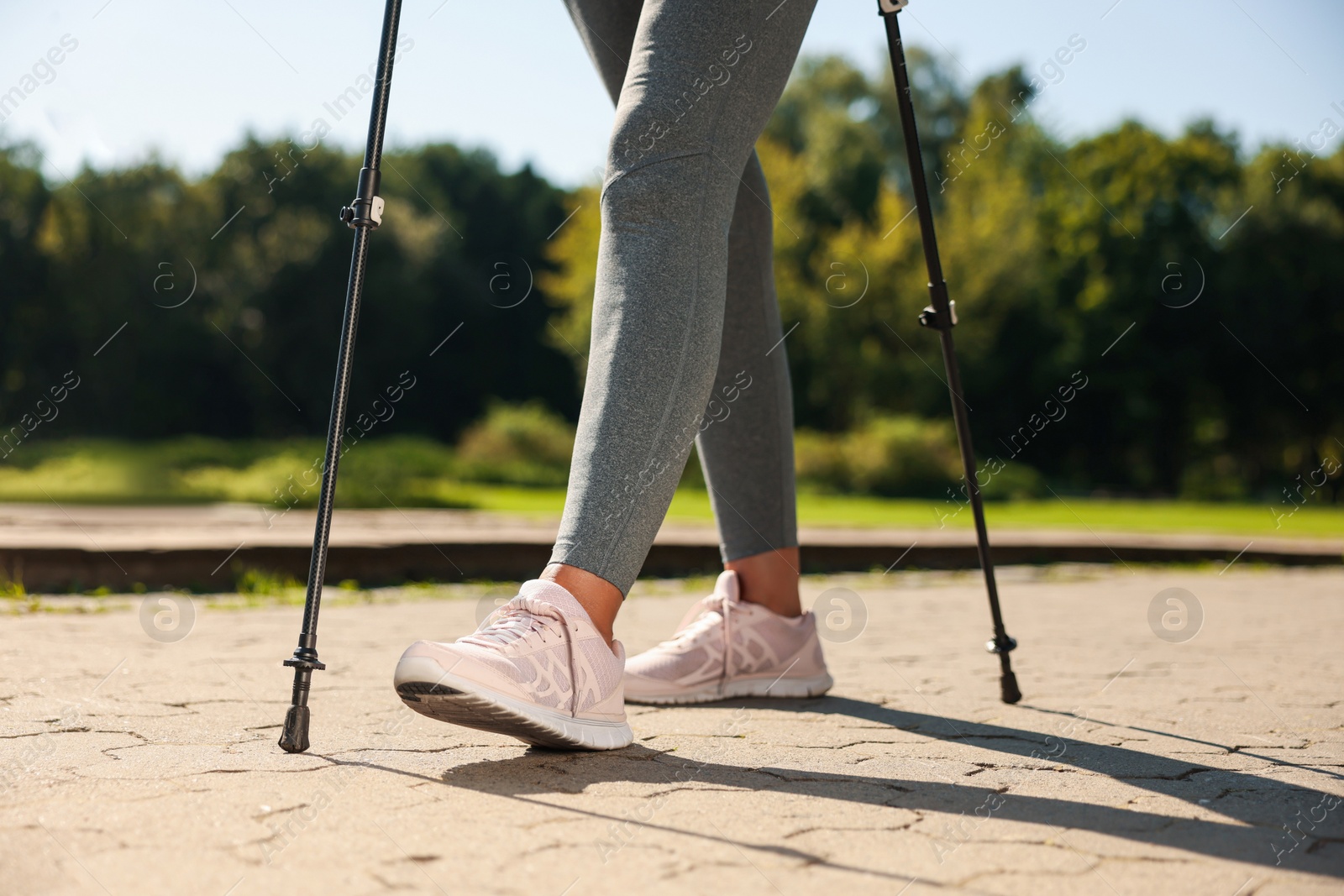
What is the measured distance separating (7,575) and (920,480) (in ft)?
61.4

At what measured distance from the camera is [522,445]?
24.9m

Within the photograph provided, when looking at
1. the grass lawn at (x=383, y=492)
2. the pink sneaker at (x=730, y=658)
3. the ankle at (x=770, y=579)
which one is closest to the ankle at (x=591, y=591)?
the pink sneaker at (x=730, y=658)

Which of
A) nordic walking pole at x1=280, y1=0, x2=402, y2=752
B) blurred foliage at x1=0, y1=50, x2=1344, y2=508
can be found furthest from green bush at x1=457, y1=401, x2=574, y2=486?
nordic walking pole at x1=280, y1=0, x2=402, y2=752

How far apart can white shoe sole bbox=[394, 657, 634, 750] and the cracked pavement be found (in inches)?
1.7

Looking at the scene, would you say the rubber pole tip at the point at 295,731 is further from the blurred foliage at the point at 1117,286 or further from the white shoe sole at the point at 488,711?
the blurred foliage at the point at 1117,286

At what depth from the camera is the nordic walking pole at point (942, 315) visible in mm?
2320

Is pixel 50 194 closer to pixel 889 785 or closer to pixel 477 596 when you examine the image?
pixel 477 596

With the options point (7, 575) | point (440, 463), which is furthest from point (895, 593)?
point (440, 463)

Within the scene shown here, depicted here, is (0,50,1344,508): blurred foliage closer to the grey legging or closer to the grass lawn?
the grass lawn

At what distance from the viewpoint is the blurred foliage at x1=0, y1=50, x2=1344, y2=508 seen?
28.0 m

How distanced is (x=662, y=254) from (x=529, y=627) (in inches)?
24.7

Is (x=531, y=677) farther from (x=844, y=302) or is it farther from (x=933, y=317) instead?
(x=844, y=302)

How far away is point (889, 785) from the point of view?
155 centimetres

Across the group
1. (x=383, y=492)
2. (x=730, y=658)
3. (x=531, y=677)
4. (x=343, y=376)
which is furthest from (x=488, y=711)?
(x=383, y=492)
